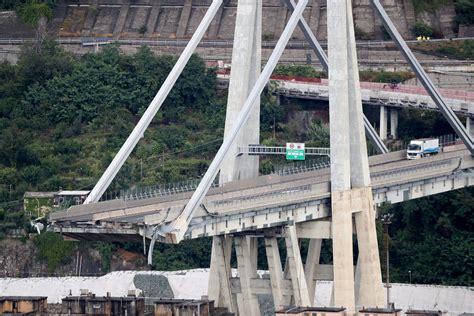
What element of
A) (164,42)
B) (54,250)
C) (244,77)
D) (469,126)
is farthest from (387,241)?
(164,42)

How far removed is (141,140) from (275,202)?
97.2 feet

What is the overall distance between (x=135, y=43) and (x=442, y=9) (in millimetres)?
16606

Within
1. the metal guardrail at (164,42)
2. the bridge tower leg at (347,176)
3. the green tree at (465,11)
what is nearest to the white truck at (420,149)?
the bridge tower leg at (347,176)

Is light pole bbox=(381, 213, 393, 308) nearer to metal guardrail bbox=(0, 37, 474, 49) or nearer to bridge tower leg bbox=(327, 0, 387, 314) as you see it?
bridge tower leg bbox=(327, 0, 387, 314)

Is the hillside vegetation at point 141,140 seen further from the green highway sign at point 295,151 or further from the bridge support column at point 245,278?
the bridge support column at point 245,278

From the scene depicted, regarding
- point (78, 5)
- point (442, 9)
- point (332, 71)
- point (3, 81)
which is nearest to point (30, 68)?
point (3, 81)

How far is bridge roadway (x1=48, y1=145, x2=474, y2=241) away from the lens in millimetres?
96500

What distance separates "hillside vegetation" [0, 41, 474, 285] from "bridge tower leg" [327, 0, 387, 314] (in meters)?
14.9

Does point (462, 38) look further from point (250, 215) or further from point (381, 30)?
point (250, 215)

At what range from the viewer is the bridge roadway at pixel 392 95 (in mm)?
125438

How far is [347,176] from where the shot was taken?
103m

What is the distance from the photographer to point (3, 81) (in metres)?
138

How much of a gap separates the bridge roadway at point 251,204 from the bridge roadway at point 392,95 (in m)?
14.0

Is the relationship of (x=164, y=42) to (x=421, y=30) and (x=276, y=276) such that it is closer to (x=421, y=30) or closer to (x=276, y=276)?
(x=421, y=30)
